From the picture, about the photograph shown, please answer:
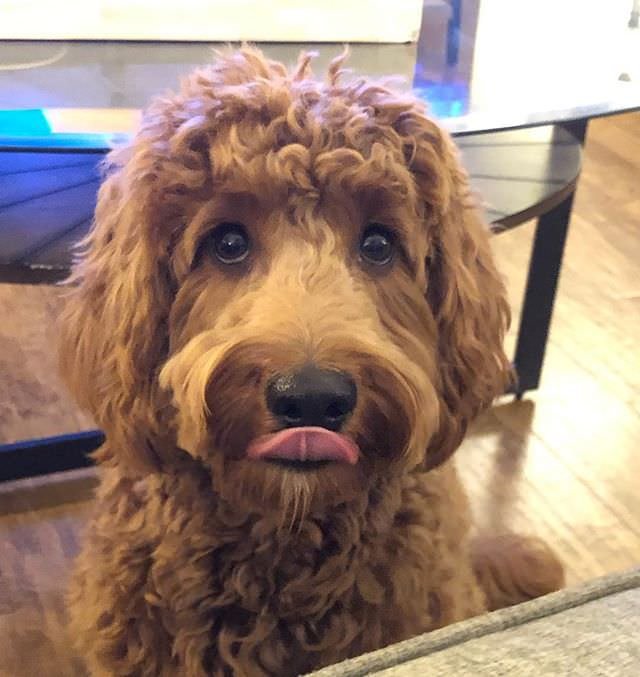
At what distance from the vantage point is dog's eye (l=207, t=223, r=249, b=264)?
A: 1083mm

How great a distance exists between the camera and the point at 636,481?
214 cm

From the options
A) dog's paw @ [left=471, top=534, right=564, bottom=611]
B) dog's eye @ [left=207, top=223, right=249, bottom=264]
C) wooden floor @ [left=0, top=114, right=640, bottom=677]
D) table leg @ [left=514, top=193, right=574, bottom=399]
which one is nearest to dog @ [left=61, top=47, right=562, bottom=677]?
dog's eye @ [left=207, top=223, right=249, bottom=264]

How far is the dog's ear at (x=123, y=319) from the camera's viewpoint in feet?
3.54

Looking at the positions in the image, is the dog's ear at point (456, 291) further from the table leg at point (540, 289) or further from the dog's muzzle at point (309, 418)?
the table leg at point (540, 289)

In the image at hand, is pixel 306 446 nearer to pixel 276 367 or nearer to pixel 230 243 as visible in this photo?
pixel 276 367

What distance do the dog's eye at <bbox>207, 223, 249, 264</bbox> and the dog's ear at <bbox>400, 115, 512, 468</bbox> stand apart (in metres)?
0.19

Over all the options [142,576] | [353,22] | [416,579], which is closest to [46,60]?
[353,22]

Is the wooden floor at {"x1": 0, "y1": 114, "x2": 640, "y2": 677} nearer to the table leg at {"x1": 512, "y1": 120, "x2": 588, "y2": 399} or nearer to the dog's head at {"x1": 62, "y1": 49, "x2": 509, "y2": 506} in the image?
the table leg at {"x1": 512, "y1": 120, "x2": 588, "y2": 399}

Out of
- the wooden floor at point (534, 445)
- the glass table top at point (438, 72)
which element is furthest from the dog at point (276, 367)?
the wooden floor at point (534, 445)

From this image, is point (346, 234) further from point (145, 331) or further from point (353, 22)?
point (353, 22)

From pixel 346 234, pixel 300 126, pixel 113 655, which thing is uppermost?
pixel 300 126

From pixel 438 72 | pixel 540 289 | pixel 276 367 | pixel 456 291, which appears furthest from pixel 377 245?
pixel 540 289

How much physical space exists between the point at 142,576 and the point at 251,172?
1.62 ft

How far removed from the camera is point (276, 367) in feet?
3.11
